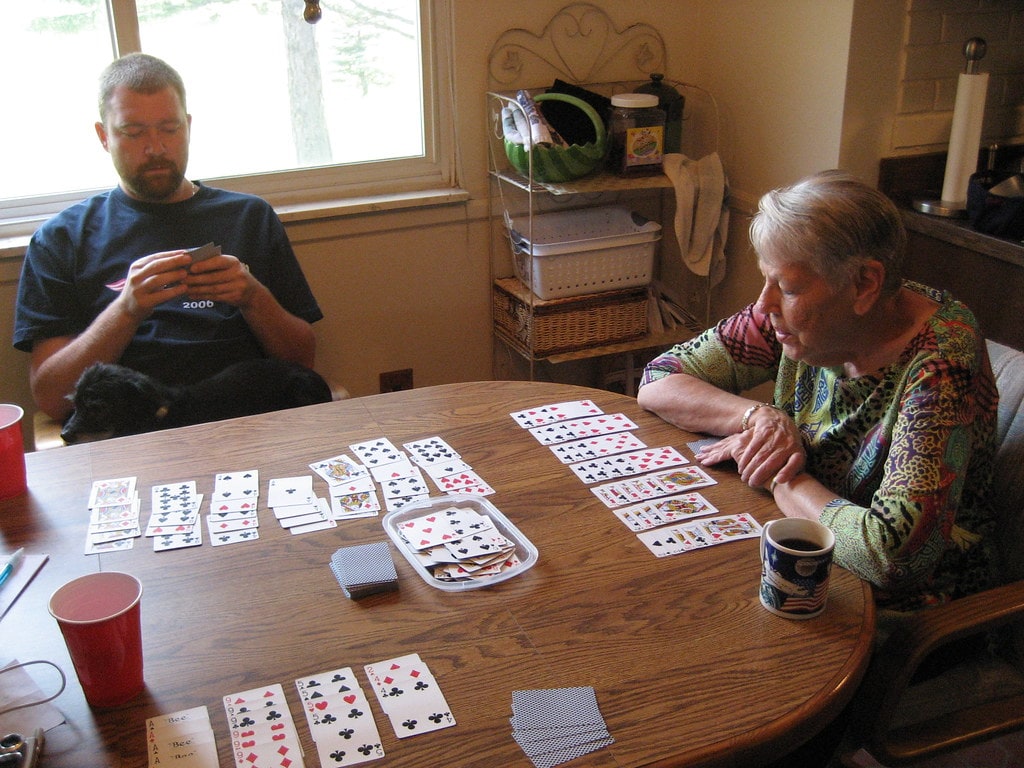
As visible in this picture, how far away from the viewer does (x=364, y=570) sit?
1.42m

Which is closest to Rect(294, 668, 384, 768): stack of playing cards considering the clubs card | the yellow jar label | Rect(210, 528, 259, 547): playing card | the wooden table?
the wooden table

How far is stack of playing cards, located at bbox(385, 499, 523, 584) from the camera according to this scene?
1444 millimetres

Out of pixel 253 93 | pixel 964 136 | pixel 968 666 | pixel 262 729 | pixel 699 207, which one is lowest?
pixel 968 666

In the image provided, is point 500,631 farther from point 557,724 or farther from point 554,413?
point 554,413

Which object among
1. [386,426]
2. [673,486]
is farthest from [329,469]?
[673,486]

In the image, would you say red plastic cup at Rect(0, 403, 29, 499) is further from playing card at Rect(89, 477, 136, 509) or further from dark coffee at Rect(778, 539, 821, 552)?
dark coffee at Rect(778, 539, 821, 552)

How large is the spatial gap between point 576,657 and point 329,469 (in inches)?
25.1

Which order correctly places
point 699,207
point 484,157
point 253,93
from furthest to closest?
point 484,157 < point 699,207 < point 253,93

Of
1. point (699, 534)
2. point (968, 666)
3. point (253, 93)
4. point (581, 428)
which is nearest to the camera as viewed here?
point (699, 534)

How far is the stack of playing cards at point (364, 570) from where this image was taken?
54.8 inches

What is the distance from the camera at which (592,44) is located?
318 cm

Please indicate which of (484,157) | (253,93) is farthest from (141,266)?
(484,157)

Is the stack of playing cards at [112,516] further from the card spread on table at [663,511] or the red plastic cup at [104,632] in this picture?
the card spread on table at [663,511]

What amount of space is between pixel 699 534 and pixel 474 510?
1.16 ft
